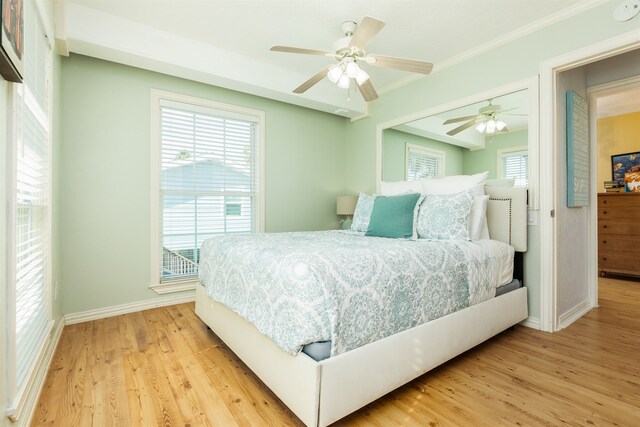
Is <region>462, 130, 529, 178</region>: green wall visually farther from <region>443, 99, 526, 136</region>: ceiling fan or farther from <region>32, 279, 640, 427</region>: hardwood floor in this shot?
<region>32, 279, 640, 427</region>: hardwood floor

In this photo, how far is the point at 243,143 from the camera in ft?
11.9

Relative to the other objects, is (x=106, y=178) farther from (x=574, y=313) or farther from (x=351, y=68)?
(x=574, y=313)

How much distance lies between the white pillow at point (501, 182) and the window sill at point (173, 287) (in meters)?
3.04

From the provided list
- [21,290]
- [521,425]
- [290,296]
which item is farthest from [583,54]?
[21,290]

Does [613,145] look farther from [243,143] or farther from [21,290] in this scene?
[21,290]

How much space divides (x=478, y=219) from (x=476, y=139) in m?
0.93

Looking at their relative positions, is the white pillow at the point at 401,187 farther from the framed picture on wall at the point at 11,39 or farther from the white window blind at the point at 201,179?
the framed picture on wall at the point at 11,39

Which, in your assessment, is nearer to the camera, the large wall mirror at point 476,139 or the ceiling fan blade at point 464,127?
the large wall mirror at point 476,139

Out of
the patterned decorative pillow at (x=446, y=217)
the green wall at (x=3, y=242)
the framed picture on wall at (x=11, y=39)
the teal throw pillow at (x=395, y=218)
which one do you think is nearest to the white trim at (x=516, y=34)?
the patterned decorative pillow at (x=446, y=217)

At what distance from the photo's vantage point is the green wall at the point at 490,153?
2.66 meters

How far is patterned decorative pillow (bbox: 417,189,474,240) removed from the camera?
2.36m

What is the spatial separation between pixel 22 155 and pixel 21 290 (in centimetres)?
63

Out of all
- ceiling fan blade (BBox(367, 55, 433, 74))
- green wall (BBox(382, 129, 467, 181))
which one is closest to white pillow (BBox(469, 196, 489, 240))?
green wall (BBox(382, 129, 467, 181))

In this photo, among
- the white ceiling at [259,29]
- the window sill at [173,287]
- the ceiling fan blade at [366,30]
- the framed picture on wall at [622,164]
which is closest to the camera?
the ceiling fan blade at [366,30]
